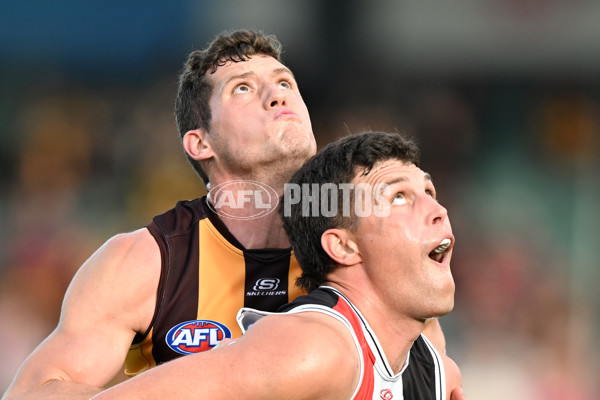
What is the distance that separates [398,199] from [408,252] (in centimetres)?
21

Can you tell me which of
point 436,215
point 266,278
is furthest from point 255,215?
point 436,215

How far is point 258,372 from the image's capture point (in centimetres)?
229

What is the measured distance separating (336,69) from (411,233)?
5144 mm

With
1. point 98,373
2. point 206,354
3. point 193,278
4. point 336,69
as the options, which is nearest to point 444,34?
point 336,69

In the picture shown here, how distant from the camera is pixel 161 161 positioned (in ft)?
24.9

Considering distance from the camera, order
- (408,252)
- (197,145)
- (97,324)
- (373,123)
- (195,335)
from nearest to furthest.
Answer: (408,252) → (97,324) → (195,335) → (197,145) → (373,123)

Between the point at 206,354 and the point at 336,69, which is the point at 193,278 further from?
the point at 336,69

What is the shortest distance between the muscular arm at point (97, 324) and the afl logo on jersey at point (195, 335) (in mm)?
142

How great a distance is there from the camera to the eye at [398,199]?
2949 millimetres

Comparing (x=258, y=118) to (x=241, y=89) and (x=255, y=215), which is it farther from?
(x=255, y=215)

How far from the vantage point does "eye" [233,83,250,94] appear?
386cm

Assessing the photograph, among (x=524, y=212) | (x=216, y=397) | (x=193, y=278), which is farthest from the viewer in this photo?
(x=524, y=212)

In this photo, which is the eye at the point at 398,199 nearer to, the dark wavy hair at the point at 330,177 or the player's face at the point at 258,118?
A: the dark wavy hair at the point at 330,177

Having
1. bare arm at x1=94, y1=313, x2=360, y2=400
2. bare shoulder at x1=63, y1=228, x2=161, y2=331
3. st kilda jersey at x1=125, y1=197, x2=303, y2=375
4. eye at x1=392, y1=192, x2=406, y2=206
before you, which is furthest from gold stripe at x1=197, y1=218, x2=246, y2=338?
bare arm at x1=94, y1=313, x2=360, y2=400
